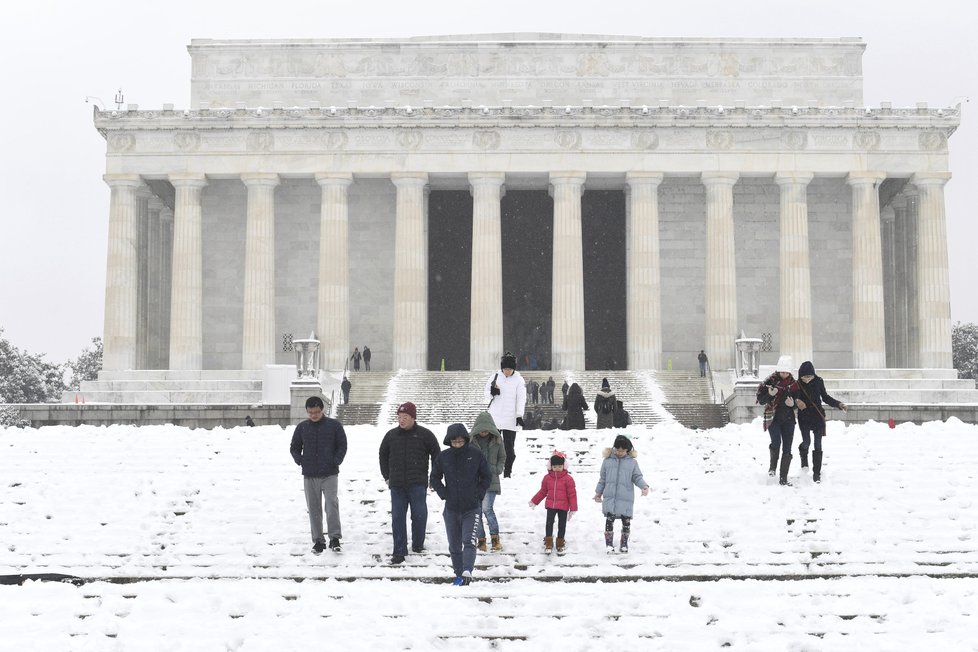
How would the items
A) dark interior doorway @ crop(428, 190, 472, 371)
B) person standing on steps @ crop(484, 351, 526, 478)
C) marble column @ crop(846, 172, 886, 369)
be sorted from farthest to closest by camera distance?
dark interior doorway @ crop(428, 190, 472, 371), marble column @ crop(846, 172, 886, 369), person standing on steps @ crop(484, 351, 526, 478)

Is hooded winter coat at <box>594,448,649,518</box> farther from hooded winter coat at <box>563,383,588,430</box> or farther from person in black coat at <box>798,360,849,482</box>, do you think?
hooded winter coat at <box>563,383,588,430</box>

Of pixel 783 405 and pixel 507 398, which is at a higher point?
pixel 507 398

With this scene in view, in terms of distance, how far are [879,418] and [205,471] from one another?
79.3ft

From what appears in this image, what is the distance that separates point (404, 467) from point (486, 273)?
39038 mm

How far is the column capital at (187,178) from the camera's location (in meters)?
58.2

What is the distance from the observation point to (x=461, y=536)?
1767 centimetres

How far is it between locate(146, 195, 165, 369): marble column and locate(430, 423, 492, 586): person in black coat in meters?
46.1

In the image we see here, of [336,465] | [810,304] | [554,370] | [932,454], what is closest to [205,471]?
[336,465]

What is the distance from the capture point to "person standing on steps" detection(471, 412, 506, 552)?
61.8ft

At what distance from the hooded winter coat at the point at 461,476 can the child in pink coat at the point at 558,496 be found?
1.37 meters

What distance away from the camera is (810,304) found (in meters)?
58.8

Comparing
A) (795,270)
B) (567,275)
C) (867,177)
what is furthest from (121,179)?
(867,177)

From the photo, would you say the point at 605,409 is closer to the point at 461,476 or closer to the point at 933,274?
the point at 461,476

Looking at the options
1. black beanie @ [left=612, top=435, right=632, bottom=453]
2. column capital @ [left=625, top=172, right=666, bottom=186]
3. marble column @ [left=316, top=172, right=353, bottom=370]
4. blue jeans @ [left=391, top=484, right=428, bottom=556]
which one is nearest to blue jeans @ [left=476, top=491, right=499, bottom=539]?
blue jeans @ [left=391, top=484, right=428, bottom=556]
